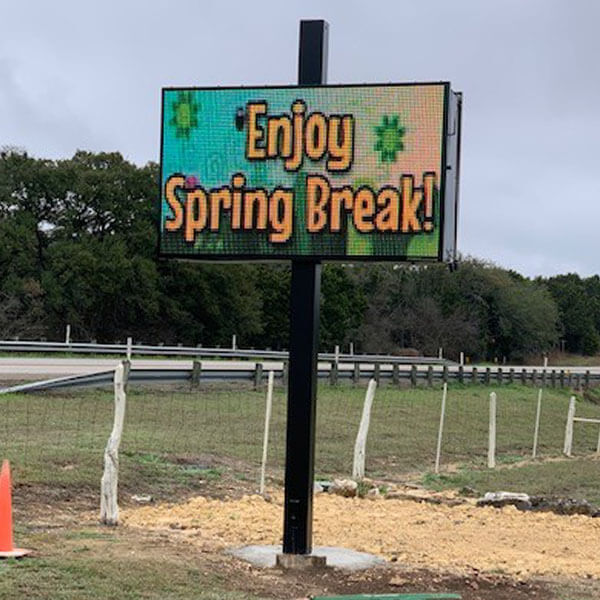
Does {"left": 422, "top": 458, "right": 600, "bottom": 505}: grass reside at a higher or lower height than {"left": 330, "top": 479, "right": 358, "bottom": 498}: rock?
lower

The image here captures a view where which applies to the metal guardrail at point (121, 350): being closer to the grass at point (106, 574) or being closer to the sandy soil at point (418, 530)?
the sandy soil at point (418, 530)

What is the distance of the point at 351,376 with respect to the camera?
34531mm

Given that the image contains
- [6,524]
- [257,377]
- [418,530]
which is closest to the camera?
[6,524]

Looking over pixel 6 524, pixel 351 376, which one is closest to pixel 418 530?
pixel 6 524

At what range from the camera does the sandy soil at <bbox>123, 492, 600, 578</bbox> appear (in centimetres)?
1064

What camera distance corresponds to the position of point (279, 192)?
988cm

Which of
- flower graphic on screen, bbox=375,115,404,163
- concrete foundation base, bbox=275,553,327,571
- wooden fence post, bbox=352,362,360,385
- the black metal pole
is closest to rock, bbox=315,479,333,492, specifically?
the black metal pole

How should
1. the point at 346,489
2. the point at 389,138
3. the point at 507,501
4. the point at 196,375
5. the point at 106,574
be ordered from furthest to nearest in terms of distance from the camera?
the point at 196,375
the point at 346,489
the point at 507,501
the point at 389,138
the point at 106,574

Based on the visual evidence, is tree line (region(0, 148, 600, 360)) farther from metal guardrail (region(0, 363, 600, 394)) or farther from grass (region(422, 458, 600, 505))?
grass (region(422, 458, 600, 505))

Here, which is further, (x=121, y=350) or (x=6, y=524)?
(x=121, y=350)

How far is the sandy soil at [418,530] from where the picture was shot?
10.6 m

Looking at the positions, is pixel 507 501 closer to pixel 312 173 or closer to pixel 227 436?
pixel 312 173

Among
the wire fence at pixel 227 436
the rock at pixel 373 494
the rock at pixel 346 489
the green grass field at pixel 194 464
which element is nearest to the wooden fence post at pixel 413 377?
the green grass field at pixel 194 464

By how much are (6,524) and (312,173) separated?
3.68 m
